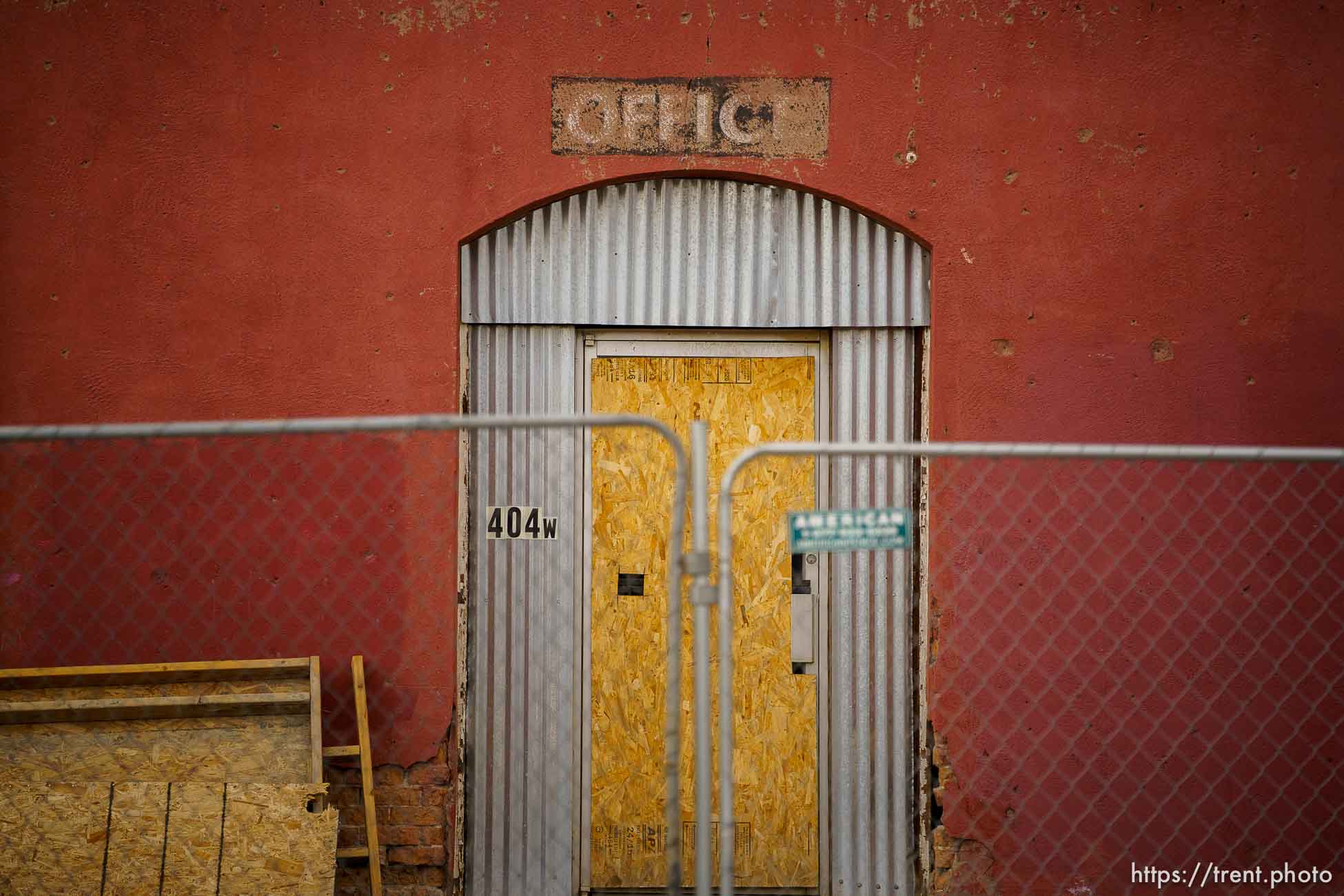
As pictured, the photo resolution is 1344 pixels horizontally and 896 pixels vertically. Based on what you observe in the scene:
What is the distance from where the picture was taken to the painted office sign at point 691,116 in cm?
472

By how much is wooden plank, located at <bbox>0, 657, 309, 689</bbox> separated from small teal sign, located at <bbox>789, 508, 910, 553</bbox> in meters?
2.60

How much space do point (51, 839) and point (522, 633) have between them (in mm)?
2054

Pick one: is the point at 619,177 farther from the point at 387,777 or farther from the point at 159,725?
the point at 159,725

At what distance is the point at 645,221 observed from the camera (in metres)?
4.86

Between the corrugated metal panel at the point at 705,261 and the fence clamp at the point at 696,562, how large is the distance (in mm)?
2168

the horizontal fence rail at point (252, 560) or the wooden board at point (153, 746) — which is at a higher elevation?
the horizontal fence rail at point (252, 560)

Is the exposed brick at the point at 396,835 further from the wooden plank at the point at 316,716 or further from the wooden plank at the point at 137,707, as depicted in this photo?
the wooden plank at the point at 137,707

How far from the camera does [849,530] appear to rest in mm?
2939

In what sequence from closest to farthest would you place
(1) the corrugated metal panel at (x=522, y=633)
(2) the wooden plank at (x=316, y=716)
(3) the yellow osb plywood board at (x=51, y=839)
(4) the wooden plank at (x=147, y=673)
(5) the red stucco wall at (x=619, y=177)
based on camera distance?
(3) the yellow osb plywood board at (x=51, y=839) < (2) the wooden plank at (x=316, y=716) < (4) the wooden plank at (x=147, y=673) < (5) the red stucco wall at (x=619, y=177) < (1) the corrugated metal panel at (x=522, y=633)

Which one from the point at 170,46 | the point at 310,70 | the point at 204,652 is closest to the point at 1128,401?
the point at 310,70

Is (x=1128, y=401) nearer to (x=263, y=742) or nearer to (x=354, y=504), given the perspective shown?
(x=354, y=504)

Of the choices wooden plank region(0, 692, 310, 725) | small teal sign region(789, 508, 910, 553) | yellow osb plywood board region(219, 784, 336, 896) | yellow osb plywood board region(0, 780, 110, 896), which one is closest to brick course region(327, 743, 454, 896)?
wooden plank region(0, 692, 310, 725)

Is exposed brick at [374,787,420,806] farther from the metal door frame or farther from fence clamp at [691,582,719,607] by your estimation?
fence clamp at [691,582,719,607]

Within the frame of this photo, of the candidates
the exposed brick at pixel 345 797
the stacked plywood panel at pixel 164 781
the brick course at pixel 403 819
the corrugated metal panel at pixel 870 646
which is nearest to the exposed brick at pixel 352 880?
the brick course at pixel 403 819
